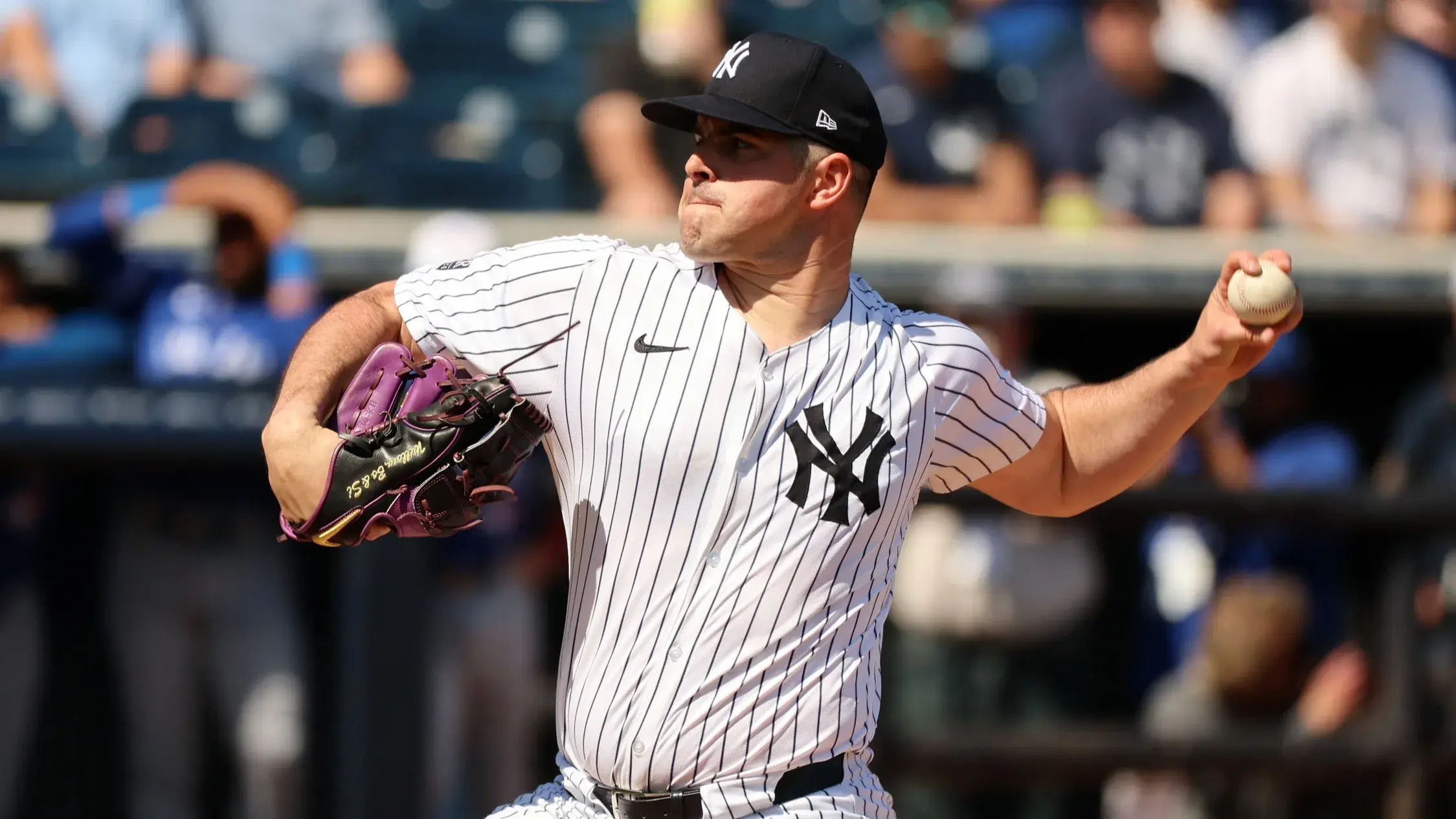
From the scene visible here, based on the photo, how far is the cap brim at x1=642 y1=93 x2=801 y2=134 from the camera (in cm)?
268

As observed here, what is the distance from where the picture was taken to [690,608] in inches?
107

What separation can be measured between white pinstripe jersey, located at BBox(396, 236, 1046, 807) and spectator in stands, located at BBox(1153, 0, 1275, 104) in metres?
4.79

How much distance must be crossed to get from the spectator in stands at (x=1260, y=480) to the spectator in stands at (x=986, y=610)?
454 mm

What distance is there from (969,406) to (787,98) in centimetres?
55

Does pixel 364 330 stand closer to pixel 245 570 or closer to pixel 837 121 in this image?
pixel 837 121

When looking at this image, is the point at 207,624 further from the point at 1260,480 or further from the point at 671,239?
the point at 1260,480

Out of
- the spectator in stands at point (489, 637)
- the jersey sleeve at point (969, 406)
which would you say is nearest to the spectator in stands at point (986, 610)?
the spectator in stands at point (489, 637)

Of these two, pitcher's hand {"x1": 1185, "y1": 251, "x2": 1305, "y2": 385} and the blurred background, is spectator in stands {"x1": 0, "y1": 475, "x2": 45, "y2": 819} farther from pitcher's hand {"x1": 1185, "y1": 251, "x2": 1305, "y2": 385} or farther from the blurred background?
pitcher's hand {"x1": 1185, "y1": 251, "x2": 1305, "y2": 385}

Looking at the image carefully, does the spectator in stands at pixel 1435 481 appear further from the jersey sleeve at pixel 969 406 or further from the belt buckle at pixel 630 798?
the belt buckle at pixel 630 798

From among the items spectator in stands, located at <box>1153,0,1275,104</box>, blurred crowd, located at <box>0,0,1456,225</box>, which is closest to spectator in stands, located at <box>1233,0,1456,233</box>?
blurred crowd, located at <box>0,0,1456,225</box>

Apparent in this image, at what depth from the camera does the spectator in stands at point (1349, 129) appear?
6766mm

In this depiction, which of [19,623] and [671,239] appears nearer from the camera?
[19,623]

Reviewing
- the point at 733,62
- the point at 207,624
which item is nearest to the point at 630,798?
the point at 733,62

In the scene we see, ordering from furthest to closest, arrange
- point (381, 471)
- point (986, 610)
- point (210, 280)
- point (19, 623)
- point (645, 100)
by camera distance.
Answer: point (645, 100), point (210, 280), point (986, 610), point (19, 623), point (381, 471)
